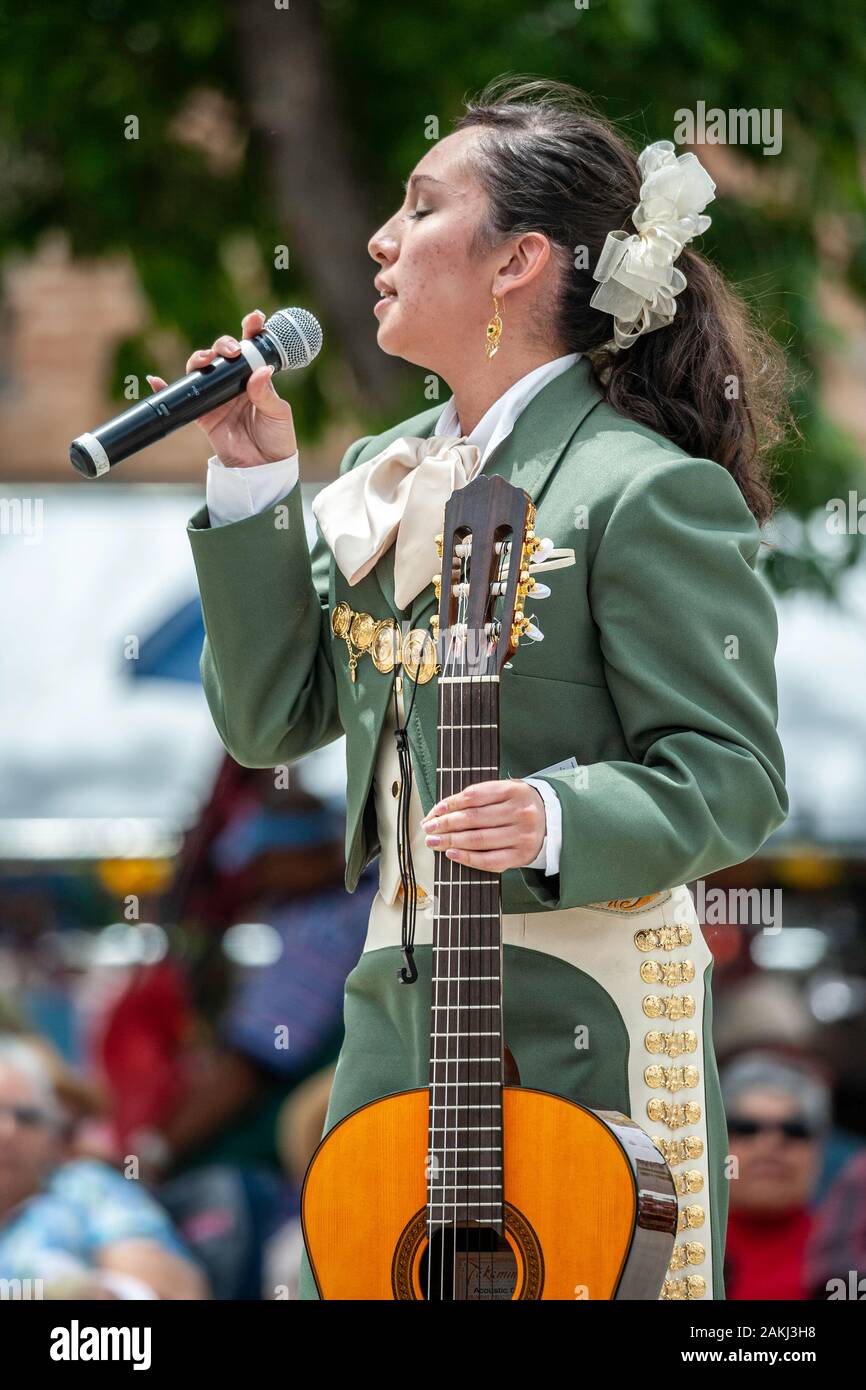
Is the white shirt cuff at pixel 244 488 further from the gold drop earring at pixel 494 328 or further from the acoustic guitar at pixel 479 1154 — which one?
the acoustic guitar at pixel 479 1154

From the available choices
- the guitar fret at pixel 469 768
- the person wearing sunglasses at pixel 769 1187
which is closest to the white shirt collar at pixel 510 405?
the guitar fret at pixel 469 768

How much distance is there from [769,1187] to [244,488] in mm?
2590

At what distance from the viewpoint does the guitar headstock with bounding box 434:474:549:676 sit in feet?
7.88

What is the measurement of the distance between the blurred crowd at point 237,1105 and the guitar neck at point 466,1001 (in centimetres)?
154

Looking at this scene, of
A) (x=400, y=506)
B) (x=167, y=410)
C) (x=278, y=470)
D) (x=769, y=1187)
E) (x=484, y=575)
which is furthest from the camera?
(x=769, y=1187)

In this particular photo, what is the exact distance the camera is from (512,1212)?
7.54 feet

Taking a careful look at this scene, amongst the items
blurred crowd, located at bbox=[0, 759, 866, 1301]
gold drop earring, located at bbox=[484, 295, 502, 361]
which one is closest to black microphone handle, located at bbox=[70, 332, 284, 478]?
gold drop earring, located at bbox=[484, 295, 502, 361]

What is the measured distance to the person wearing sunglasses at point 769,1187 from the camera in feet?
15.4

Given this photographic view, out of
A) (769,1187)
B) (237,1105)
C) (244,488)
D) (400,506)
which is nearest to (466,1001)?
(400,506)

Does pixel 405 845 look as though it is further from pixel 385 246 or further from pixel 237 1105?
pixel 237 1105

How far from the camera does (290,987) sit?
5430mm
